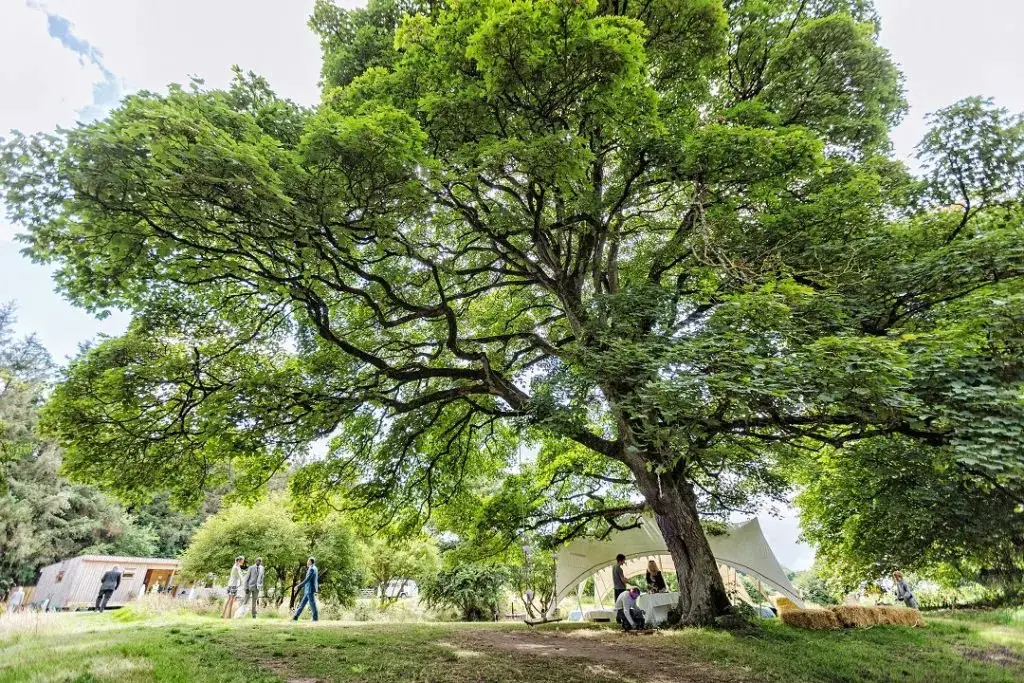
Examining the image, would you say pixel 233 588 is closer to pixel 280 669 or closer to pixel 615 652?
pixel 280 669

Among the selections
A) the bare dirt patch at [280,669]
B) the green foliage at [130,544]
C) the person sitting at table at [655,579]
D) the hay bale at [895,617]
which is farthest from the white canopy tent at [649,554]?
the green foliage at [130,544]

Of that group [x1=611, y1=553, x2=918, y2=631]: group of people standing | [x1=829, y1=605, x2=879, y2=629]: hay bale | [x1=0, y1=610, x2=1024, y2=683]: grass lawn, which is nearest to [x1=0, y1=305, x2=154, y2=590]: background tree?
[x1=0, y1=610, x2=1024, y2=683]: grass lawn

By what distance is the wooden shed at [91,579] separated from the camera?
2245 cm

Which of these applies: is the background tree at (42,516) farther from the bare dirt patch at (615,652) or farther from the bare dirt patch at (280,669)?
the bare dirt patch at (615,652)

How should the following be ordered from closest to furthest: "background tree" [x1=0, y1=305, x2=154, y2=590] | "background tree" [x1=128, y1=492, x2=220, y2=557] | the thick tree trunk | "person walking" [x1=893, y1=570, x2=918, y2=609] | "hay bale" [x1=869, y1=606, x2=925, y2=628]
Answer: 1. the thick tree trunk
2. "hay bale" [x1=869, y1=606, x2=925, y2=628]
3. "person walking" [x1=893, y1=570, x2=918, y2=609]
4. "background tree" [x1=0, y1=305, x2=154, y2=590]
5. "background tree" [x1=128, y1=492, x2=220, y2=557]

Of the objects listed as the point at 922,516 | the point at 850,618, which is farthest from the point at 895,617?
the point at 922,516

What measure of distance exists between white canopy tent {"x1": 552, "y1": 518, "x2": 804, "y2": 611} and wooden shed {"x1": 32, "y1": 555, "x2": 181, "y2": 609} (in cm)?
1784

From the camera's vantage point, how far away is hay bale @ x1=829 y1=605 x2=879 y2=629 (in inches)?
372

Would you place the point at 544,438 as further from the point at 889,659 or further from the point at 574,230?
the point at 889,659

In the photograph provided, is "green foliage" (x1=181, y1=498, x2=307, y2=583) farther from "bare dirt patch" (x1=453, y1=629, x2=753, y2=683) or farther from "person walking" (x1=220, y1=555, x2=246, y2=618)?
"bare dirt patch" (x1=453, y1=629, x2=753, y2=683)

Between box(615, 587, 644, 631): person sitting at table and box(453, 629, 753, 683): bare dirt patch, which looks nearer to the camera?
box(453, 629, 753, 683): bare dirt patch

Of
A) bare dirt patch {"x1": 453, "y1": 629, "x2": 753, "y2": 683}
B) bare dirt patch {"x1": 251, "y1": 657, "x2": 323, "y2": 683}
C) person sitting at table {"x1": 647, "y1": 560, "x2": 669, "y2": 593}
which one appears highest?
person sitting at table {"x1": 647, "y1": 560, "x2": 669, "y2": 593}

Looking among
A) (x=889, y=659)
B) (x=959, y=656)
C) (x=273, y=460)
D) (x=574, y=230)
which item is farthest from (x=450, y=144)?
(x=959, y=656)

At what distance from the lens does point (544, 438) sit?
1229cm
